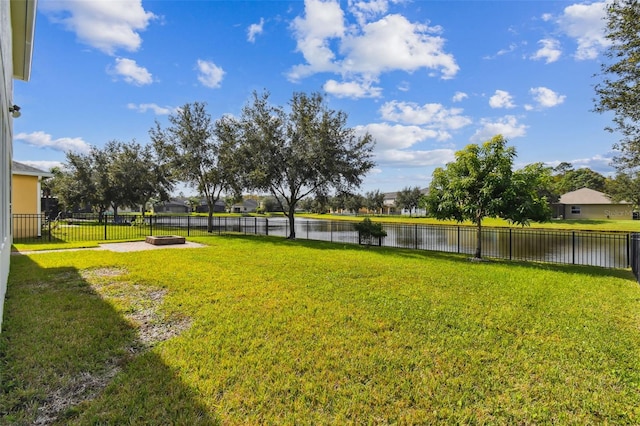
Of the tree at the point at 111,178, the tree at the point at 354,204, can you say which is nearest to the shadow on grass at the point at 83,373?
the tree at the point at 111,178

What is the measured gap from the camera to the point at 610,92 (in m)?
10.9

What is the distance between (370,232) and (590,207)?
44.6m

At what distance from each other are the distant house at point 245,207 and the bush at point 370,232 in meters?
72.8

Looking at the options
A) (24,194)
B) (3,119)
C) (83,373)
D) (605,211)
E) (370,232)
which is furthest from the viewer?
(605,211)

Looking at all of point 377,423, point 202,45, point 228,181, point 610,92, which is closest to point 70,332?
point 377,423

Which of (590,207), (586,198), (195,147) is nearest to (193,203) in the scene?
(195,147)

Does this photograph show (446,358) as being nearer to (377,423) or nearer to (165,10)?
(377,423)

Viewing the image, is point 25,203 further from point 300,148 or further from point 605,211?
point 605,211

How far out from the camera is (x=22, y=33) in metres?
7.46

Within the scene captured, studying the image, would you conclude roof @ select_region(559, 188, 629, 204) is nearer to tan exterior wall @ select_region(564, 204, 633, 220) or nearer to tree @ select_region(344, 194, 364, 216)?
tan exterior wall @ select_region(564, 204, 633, 220)

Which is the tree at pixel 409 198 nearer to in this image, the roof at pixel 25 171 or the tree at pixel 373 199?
the tree at pixel 373 199

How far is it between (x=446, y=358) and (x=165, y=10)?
37.4ft

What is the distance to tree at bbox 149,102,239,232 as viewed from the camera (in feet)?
58.3

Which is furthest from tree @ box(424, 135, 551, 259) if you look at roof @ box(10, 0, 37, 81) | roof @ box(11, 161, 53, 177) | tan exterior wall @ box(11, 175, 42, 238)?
tan exterior wall @ box(11, 175, 42, 238)
